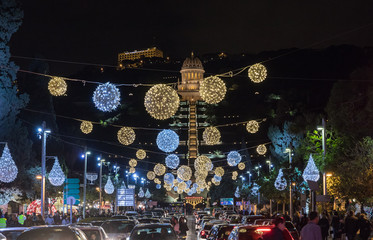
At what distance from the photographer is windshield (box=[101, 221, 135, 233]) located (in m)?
22.5

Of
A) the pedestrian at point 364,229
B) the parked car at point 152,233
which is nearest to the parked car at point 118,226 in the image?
the parked car at point 152,233

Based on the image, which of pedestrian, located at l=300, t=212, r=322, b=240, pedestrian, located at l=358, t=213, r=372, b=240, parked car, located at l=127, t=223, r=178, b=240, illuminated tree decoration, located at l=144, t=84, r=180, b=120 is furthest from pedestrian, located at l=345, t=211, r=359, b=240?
pedestrian, located at l=300, t=212, r=322, b=240

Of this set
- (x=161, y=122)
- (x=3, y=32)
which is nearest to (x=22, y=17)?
(x=3, y=32)

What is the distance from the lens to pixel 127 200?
52656 mm

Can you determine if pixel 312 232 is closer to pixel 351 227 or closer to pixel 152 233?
pixel 152 233

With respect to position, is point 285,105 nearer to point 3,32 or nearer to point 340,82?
point 340,82

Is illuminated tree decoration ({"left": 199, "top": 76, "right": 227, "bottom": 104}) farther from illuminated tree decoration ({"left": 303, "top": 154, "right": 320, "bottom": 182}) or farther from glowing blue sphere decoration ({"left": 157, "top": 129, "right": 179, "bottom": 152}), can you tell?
illuminated tree decoration ({"left": 303, "top": 154, "right": 320, "bottom": 182})

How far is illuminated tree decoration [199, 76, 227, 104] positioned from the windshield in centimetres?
808

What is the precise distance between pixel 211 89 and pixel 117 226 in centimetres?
893

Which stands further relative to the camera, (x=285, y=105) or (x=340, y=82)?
(x=285, y=105)

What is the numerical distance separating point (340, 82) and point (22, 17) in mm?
20080

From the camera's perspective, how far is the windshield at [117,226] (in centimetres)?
2245

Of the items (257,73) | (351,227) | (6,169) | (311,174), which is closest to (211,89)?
(257,73)

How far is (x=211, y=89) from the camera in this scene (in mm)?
28453
